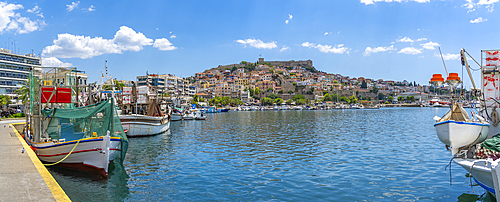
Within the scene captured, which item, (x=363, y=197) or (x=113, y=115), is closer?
(x=363, y=197)

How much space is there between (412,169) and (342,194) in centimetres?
509

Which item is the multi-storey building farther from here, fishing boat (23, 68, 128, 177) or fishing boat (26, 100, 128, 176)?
fishing boat (26, 100, 128, 176)

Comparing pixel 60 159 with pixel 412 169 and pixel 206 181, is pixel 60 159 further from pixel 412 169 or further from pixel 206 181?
pixel 412 169

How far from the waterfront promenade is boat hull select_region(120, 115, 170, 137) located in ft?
44.4

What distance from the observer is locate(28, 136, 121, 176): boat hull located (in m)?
11.4

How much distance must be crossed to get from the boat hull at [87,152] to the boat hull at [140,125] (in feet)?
42.8

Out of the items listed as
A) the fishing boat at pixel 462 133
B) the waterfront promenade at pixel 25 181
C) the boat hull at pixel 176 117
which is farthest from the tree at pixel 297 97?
the waterfront promenade at pixel 25 181

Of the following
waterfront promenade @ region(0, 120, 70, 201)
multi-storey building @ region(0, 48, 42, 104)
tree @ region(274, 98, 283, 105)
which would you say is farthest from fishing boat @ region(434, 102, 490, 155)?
tree @ region(274, 98, 283, 105)

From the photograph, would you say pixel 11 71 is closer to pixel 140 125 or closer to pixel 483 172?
pixel 140 125

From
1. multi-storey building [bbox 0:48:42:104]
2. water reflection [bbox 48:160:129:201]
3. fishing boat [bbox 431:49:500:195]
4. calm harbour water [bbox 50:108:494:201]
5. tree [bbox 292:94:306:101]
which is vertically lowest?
calm harbour water [bbox 50:108:494:201]

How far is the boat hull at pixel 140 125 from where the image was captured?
25438mm

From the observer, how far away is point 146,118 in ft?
87.7

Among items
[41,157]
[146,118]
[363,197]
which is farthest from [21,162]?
[146,118]

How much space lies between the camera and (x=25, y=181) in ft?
26.3
